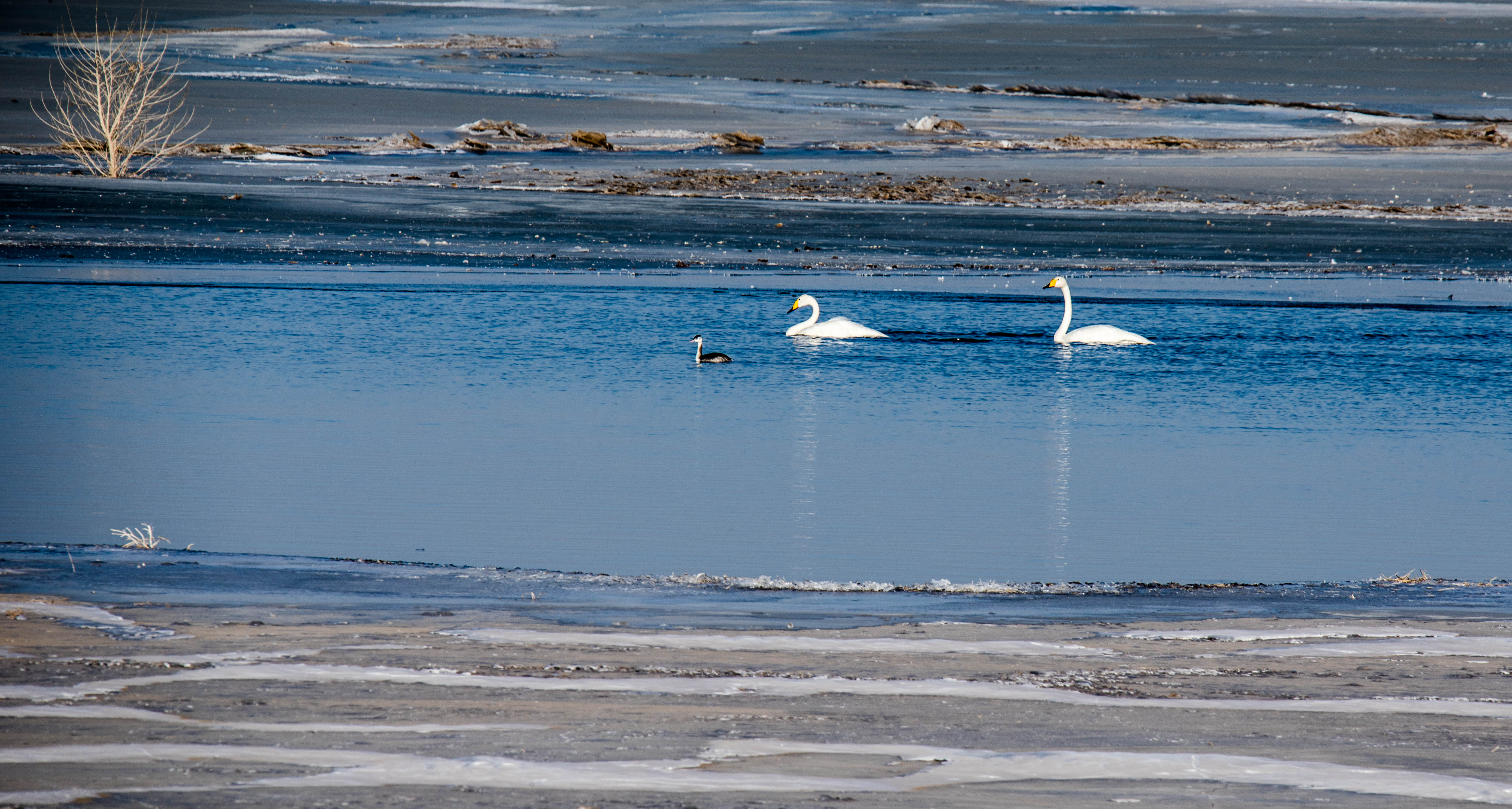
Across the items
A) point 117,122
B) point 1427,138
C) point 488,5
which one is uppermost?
point 488,5

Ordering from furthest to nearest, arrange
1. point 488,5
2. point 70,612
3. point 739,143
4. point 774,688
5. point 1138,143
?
1. point 488,5
2. point 1138,143
3. point 739,143
4. point 70,612
5. point 774,688

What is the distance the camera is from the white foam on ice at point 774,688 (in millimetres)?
4953

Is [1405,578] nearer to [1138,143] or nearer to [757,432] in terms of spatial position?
[757,432]

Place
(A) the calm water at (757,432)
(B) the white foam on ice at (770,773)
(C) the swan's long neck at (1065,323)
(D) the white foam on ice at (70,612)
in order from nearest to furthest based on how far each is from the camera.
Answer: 1. (B) the white foam on ice at (770,773)
2. (D) the white foam on ice at (70,612)
3. (A) the calm water at (757,432)
4. (C) the swan's long neck at (1065,323)

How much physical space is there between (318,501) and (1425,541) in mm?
5654

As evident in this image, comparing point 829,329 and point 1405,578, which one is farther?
point 829,329

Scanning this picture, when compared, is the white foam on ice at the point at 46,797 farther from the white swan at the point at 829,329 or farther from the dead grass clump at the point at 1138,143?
the dead grass clump at the point at 1138,143

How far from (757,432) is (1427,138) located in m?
29.0

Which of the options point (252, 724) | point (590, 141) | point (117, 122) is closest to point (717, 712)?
point (252, 724)

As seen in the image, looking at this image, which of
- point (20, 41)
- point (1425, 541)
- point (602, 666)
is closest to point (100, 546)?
point (602, 666)

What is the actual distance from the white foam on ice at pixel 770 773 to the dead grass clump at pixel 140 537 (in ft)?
9.90

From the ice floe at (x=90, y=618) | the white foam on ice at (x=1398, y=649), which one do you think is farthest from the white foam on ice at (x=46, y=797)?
the white foam on ice at (x=1398, y=649)

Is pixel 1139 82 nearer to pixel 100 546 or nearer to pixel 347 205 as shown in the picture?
pixel 347 205

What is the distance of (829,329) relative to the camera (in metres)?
15.0
